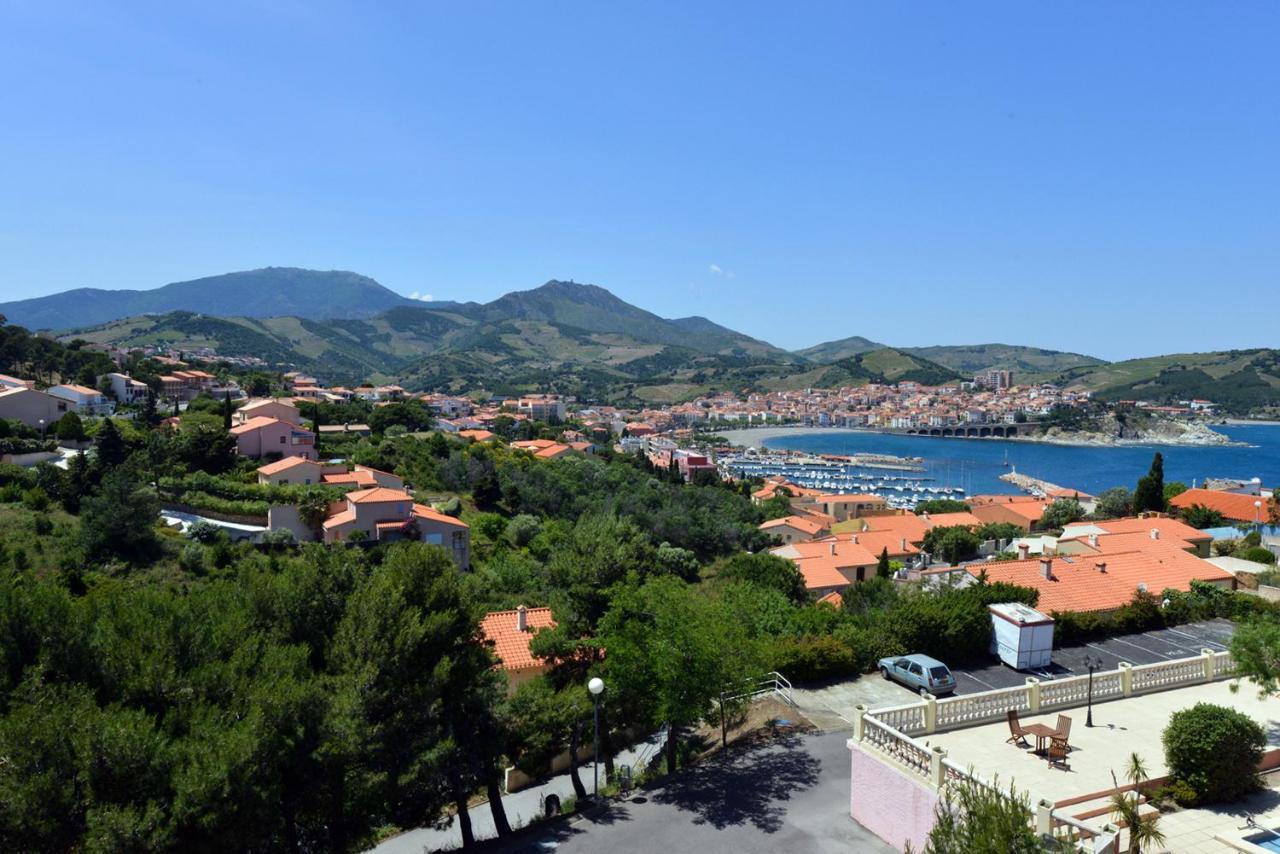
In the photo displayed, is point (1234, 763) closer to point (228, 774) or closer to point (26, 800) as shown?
point (228, 774)

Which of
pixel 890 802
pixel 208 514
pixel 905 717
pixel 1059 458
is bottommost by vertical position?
pixel 1059 458

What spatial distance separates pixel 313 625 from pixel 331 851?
2.80 meters

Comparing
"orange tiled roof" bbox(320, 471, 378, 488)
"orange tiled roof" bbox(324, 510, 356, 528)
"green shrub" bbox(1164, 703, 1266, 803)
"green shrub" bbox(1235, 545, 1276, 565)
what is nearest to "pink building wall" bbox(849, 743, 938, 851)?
"green shrub" bbox(1164, 703, 1266, 803)

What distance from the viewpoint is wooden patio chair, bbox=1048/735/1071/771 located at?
9156 millimetres

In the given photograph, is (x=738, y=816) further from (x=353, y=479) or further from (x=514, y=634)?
(x=353, y=479)

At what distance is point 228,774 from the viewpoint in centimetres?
739

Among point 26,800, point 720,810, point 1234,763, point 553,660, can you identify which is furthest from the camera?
point 553,660

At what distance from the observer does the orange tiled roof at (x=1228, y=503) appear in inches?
1648

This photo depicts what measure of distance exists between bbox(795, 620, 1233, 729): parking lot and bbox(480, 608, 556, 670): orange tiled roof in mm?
6245

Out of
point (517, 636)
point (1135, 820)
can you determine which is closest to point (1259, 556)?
point (517, 636)

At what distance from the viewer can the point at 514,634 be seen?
18781mm

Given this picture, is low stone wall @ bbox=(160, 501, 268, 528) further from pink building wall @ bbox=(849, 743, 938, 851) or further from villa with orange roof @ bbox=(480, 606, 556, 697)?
pink building wall @ bbox=(849, 743, 938, 851)

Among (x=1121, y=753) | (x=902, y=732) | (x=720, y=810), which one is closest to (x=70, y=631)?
(x=720, y=810)

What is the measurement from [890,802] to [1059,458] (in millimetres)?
152887
